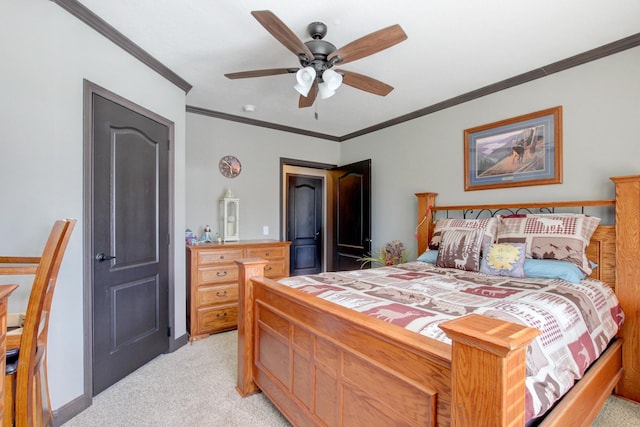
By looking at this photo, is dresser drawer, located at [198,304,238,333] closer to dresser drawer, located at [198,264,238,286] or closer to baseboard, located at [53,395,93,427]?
dresser drawer, located at [198,264,238,286]

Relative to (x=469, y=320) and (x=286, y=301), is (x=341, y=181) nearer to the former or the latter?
(x=286, y=301)

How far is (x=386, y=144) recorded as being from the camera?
13.5ft

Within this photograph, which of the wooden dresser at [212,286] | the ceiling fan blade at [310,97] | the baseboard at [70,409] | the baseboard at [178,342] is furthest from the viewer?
the wooden dresser at [212,286]

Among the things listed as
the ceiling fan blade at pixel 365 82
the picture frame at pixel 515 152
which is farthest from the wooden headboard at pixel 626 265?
the ceiling fan blade at pixel 365 82

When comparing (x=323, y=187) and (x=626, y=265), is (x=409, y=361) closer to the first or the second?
(x=626, y=265)

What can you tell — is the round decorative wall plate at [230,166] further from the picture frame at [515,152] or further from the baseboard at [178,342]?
the picture frame at [515,152]

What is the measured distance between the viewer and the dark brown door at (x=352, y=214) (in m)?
4.18

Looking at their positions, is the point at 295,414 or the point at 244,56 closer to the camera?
the point at 295,414

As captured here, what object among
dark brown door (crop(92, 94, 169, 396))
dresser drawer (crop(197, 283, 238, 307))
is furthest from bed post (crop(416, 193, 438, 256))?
dark brown door (crop(92, 94, 169, 396))

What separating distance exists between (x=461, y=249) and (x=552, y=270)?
60 centimetres

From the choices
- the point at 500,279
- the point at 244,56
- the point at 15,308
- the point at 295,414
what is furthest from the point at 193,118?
the point at 500,279

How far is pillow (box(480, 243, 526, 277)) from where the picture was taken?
7.12ft

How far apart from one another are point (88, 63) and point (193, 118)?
5.24 ft

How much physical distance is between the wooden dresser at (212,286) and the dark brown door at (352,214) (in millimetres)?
1515
